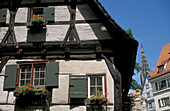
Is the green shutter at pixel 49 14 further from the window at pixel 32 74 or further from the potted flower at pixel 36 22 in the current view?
the window at pixel 32 74

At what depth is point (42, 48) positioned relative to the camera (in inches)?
445

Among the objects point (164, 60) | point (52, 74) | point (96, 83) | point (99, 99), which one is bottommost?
point (99, 99)

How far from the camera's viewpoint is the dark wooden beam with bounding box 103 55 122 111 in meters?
10.1

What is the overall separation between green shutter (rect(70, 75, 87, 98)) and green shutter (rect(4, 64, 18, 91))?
93.6 inches

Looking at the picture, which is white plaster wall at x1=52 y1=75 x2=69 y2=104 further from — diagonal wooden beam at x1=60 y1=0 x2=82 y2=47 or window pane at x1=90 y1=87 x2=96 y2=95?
diagonal wooden beam at x1=60 y1=0 x2=82 y2=47

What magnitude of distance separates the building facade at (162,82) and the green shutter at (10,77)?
108 ft

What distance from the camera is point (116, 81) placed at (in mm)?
10500

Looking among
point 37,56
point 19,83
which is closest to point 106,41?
point 37,56

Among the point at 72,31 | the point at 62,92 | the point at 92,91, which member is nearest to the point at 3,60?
the point at 62,92

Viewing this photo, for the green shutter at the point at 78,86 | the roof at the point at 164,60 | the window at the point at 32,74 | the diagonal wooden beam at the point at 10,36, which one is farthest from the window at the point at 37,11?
the roof at the point at 164,60

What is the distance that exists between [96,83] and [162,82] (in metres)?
33.9

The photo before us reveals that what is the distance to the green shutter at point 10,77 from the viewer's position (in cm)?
1062

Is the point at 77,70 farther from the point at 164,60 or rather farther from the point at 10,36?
the point at 164,60

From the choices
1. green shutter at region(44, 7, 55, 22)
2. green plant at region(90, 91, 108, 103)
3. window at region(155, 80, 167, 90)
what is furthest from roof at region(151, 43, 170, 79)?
green plant at region(90, 91, 108, 103)
